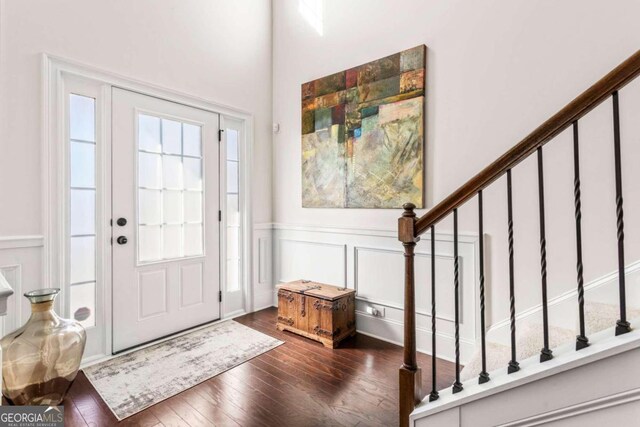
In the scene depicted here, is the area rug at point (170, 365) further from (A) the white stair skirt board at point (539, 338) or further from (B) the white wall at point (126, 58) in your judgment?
(A) the white stair skirt board at point (539, 338)

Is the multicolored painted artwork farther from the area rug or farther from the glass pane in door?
the area rug

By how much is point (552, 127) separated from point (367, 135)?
1806mm

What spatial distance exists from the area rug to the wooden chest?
25 centimetres

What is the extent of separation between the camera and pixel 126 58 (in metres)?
2.61

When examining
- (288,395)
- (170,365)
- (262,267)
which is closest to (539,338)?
(288,395)

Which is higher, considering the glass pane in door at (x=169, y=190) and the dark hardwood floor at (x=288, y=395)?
the glass pane in door at (x=169, y=190)

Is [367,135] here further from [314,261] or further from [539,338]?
[539,338]

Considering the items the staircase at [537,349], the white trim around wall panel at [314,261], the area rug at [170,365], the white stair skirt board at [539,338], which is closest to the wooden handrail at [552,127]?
the staircase at [537,349]

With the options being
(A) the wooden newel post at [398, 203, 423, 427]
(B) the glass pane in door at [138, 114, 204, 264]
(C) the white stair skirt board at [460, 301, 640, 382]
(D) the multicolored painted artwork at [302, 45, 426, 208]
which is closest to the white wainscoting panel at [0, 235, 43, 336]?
(B) the glass pane in door at [138, 114, 204, 264]

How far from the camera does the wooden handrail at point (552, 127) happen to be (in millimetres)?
1033

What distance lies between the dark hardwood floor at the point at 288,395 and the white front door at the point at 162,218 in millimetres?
681

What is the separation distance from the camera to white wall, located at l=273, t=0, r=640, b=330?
1.93m

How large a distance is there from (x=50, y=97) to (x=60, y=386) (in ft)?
6.11

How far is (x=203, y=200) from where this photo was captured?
3154 mm
